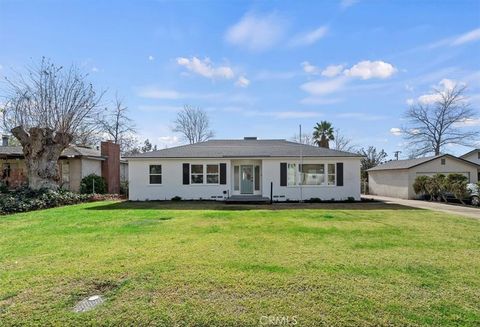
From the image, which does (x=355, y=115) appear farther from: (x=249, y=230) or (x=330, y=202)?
(x=249, y=230)

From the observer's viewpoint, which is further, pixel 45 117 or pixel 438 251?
pixel 45 117

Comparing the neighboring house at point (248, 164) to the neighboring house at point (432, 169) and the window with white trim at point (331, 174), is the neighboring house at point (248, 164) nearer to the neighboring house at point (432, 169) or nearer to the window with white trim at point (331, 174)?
the window with white trim at point (331, 174)

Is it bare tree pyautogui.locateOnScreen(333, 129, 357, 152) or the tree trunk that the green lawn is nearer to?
the tree trunk

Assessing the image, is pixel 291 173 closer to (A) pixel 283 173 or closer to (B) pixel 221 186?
(A) pixel 283 173

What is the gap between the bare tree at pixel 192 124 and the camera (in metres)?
44.7

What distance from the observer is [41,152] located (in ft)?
57.8

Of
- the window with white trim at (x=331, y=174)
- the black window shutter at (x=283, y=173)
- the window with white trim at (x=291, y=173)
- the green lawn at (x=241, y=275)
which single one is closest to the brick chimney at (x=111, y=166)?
the black window shutter at (x=283, y=173)

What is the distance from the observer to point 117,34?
1290 centimetres

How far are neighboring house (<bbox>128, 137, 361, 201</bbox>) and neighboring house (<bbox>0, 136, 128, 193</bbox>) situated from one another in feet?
16.7

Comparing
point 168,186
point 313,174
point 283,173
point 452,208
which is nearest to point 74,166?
point 168,186

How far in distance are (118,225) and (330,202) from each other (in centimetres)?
1256

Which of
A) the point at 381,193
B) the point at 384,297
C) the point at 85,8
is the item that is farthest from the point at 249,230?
the point at 381,193

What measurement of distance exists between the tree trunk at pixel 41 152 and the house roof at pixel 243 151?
428 cm

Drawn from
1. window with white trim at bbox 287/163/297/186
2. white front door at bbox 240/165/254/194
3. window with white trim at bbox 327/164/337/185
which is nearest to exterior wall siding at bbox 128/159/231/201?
white front door at bbox 240/165/254/194
